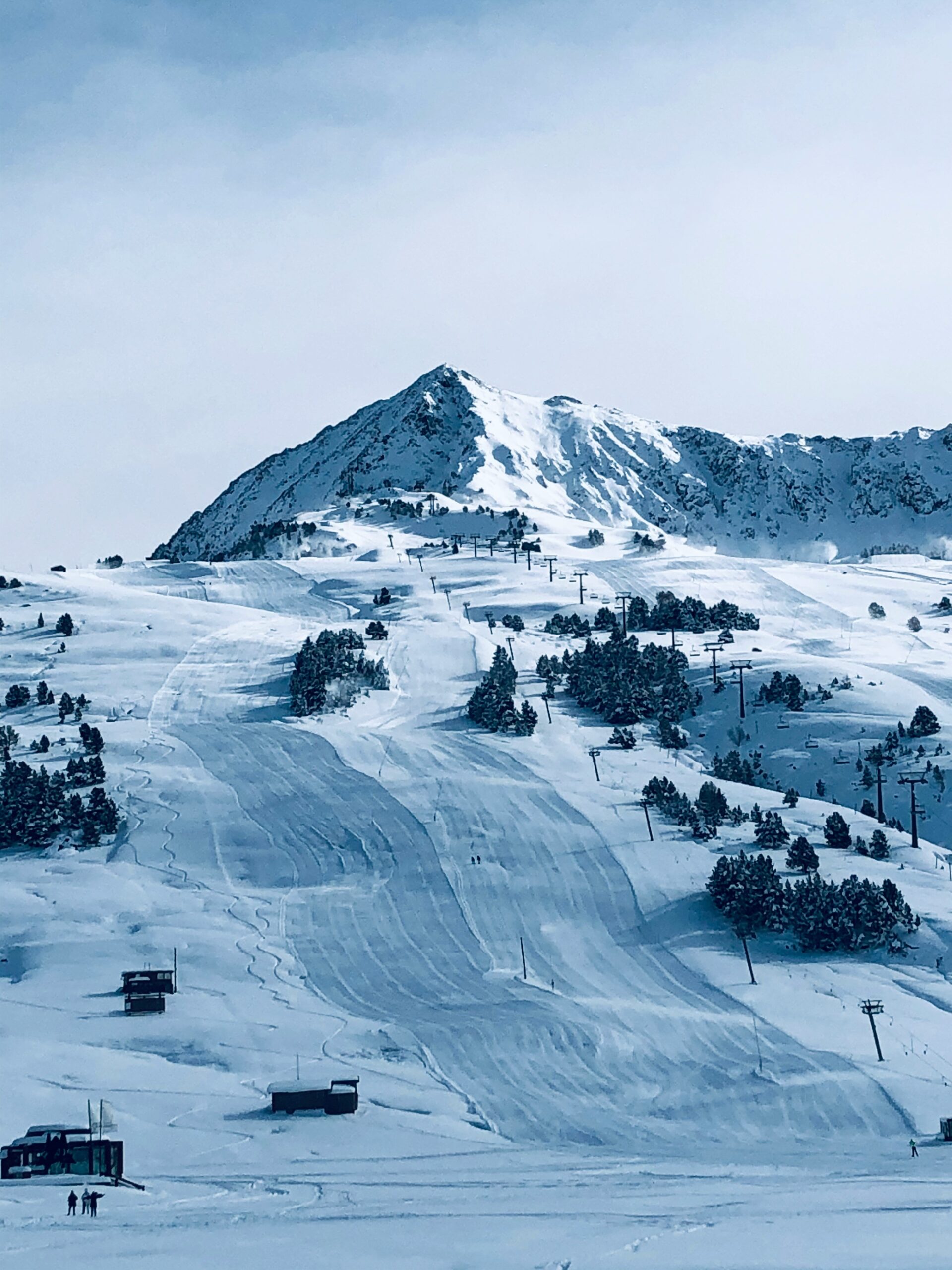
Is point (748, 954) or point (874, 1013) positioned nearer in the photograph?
point (874, 1013)

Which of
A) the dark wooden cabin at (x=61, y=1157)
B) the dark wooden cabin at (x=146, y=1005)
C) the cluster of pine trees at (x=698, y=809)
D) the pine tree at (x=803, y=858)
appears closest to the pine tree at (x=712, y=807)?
the cluster of pine trees at (x=698, y=809)

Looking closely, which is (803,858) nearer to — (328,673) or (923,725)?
(923,725)

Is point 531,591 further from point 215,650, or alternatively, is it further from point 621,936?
point 621,936

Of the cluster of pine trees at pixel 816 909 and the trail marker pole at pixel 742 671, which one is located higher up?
the trail marker pole at pixel 742 671

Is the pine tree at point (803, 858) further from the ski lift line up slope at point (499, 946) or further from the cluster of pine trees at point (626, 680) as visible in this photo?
the cluster of pine trees at point (626, 680)

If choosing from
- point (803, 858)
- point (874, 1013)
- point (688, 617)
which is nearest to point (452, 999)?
point (874, 1013)

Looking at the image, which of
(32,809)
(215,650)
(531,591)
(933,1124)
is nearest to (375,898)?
(32,809)
